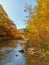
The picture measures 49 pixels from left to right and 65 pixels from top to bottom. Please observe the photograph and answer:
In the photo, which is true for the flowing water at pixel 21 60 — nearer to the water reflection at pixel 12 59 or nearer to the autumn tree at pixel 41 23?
the water reflection at pixel 12 59

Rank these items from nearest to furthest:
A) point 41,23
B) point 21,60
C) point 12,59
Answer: point 41,23 < point 21,60 < point 12,59

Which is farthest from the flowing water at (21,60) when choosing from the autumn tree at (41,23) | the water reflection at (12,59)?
the autumn tree at (41,23)

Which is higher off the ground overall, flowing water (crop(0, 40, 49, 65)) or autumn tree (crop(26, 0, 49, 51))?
autumn tree (crop(26, 0, 49, 51))

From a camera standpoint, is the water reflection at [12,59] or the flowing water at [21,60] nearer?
the flowing water at [21,60]

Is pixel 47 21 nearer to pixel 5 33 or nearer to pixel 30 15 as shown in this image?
pixel 30 15

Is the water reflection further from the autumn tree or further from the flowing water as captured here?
→ the autumn tree

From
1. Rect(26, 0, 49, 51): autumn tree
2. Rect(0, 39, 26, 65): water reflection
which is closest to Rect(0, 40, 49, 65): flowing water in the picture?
Rect(0, 39, 26, 65): water reflection

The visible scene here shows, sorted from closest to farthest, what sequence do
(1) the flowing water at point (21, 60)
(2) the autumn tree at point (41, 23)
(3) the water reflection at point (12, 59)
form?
1. (2) the autumn tree at point (41, 23)
2. (1) the flowing water at point (21, 60)
3. (3) the water reflection at point (12, 59)

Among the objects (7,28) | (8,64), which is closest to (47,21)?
(8,64)

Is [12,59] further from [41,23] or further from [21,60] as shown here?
[41,23]

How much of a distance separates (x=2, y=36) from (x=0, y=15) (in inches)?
313

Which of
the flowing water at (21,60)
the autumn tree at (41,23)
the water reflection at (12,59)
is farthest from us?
the water reflection at (12,59)

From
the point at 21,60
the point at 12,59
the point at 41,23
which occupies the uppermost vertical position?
the point at 41,23

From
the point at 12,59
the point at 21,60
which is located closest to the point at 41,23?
the point at 21,60
